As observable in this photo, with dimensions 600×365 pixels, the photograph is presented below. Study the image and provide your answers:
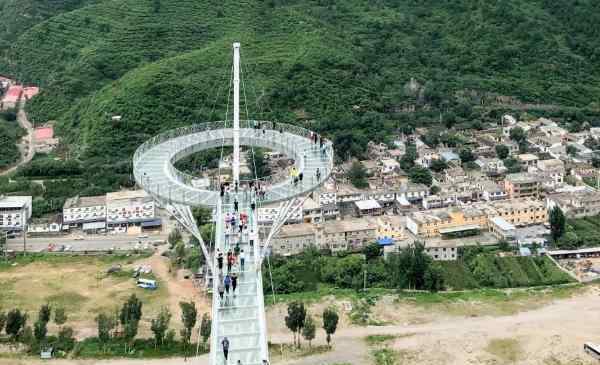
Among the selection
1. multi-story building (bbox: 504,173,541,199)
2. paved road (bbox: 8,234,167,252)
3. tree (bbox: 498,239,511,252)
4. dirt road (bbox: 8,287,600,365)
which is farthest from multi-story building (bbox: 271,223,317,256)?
multi-story building (bbox: 504,173,541,199)

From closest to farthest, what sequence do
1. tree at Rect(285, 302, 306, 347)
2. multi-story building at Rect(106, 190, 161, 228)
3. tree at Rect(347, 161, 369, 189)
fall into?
tree at Rect(285, 302, 306, 347) → multi-story building at Rect(106, 190, 161, 228) → tree at Rect(347, 161, 369, 189)

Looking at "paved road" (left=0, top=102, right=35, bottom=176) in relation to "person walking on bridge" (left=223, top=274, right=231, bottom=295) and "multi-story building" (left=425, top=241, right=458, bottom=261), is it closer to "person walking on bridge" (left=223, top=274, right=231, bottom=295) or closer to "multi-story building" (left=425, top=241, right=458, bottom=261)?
"multi-story building" (left=425, top=241, right=458, bottom=261)

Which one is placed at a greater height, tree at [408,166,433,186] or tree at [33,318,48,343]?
tree at [408,166,433,186]

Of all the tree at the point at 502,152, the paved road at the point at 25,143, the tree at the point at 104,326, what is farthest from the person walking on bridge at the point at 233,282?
the tree at the point at 502,152

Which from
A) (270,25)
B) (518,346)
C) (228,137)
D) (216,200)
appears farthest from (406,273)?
(270,25)

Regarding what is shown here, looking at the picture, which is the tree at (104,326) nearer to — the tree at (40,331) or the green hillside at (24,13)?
the tree at (40,331)

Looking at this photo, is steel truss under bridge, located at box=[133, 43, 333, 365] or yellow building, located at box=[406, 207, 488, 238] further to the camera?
yellow building, located at box=[406, 207, 488, 238]
